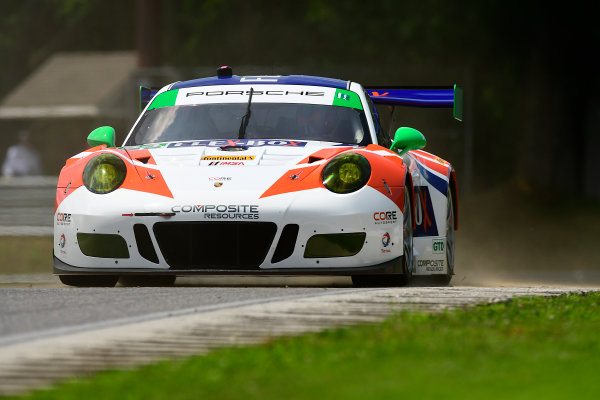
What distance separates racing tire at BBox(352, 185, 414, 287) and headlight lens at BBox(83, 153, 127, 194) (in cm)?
159

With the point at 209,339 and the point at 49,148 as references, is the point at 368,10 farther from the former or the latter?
the point at 209,339

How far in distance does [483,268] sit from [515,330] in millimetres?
10644

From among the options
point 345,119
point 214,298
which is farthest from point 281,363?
point 345,119

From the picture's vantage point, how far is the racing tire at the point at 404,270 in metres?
8.72

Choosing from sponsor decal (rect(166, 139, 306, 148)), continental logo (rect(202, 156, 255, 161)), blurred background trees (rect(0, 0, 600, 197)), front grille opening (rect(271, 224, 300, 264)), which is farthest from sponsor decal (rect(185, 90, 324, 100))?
blurred background trees (rect(0, 0, 600, 197))

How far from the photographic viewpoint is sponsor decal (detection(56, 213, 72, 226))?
8.73 meters

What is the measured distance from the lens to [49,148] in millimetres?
45125

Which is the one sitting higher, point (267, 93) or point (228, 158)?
point (267, 93)

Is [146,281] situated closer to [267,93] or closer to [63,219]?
[63,219]

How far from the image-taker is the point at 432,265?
380 inches

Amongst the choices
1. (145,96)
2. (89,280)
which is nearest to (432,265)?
(89,280)

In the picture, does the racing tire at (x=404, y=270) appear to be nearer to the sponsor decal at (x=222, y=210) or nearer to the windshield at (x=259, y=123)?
the windshield at (x=259, y=123)

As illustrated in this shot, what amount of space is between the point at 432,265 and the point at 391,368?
16.3 feet

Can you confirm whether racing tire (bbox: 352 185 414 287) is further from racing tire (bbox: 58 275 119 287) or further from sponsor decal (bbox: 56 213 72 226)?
sponsor decal (bbox: 56 213 72 226)
